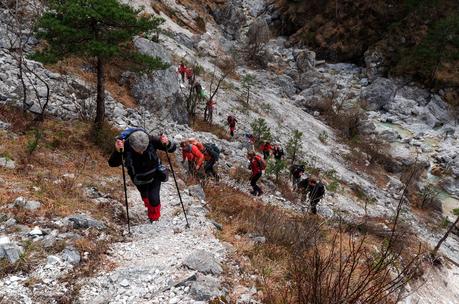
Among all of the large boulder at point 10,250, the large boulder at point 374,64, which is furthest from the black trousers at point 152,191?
the large boulder at point 374,64

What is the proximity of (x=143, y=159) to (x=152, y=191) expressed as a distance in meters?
0.60

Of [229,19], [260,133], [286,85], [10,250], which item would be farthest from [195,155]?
[229,19]

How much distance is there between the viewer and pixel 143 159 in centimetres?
661

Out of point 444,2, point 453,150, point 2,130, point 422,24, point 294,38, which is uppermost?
point 444,2

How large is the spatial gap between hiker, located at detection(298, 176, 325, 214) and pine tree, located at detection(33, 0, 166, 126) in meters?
6.51

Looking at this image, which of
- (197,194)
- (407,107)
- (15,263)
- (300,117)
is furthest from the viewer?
(407,107)

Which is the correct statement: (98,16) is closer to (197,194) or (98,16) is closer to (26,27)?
(197,194)

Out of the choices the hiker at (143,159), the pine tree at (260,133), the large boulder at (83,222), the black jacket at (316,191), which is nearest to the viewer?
the large boulder at (83,222)

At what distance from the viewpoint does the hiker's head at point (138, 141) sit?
633 centimetres

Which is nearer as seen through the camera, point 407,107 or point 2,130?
point 2,130

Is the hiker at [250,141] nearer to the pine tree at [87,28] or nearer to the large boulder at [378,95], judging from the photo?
the pine tree at [87,28]

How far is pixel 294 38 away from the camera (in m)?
47.8

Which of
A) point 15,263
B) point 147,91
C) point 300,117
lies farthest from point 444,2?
point 15,263

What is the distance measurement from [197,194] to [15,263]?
4.21 metres
